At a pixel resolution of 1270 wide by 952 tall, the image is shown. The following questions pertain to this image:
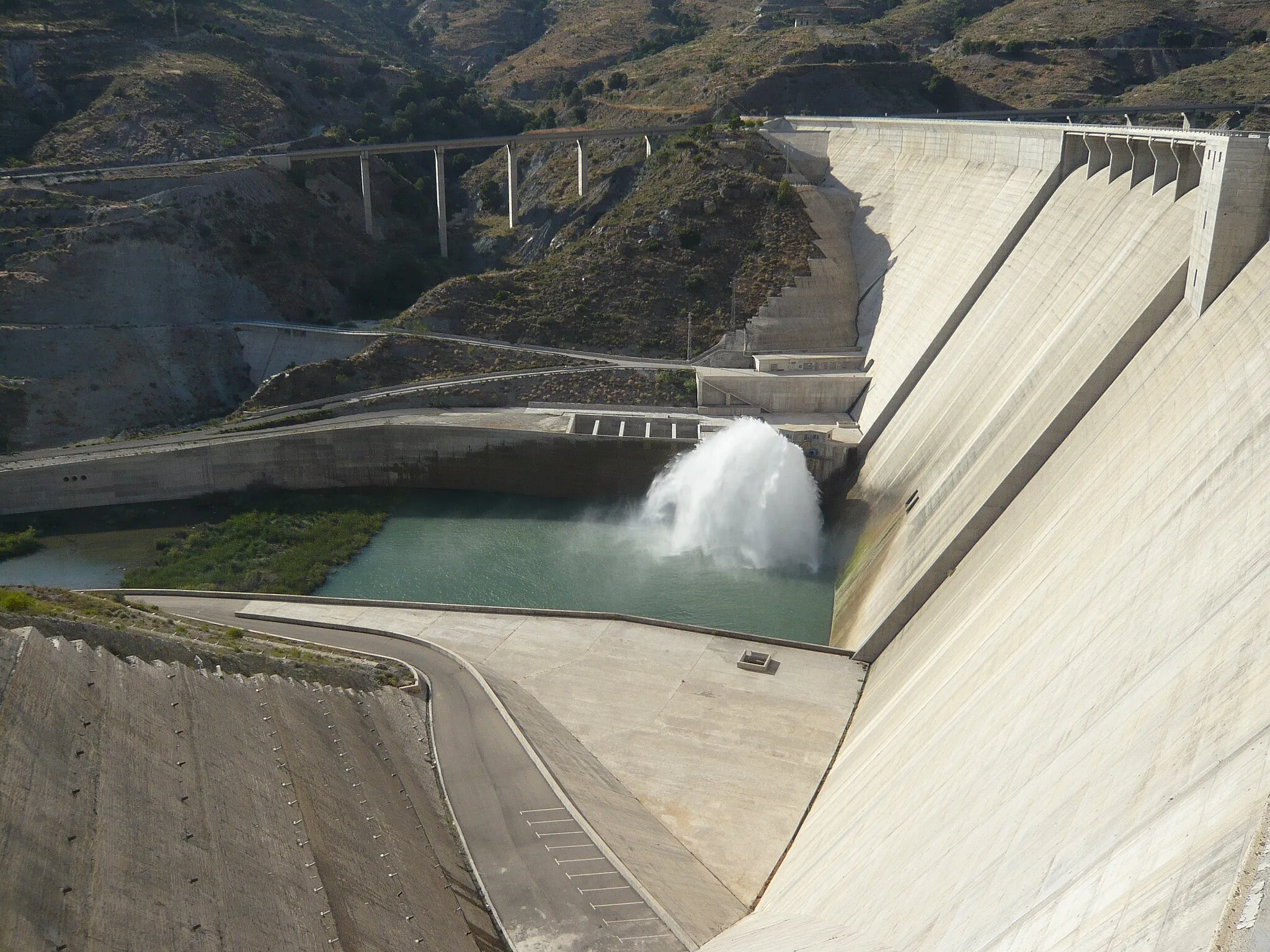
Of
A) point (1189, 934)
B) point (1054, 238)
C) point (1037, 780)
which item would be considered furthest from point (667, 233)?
point (1189, 934)

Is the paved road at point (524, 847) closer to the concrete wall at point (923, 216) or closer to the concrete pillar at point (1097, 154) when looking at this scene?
the concrete wall at point (923, 216)

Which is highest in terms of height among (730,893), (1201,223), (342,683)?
(1201,223)

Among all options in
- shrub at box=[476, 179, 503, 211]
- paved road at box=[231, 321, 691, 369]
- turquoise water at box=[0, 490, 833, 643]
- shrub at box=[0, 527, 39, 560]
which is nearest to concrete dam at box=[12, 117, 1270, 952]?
turquoise water at box=[0, 490, 833, 643]

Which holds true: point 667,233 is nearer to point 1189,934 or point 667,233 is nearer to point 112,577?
point 112,577

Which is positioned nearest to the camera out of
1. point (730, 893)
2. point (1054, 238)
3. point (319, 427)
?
point (730, 893)

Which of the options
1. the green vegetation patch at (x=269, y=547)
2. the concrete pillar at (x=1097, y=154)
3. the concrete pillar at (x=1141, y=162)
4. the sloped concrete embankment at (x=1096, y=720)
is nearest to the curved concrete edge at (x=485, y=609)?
the green vegetation patch at (x=269, y=547)

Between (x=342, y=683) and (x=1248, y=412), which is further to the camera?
(x=342, y=683)

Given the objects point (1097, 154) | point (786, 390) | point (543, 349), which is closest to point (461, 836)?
point (1097, 154)

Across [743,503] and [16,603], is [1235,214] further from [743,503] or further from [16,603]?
[16,603]
